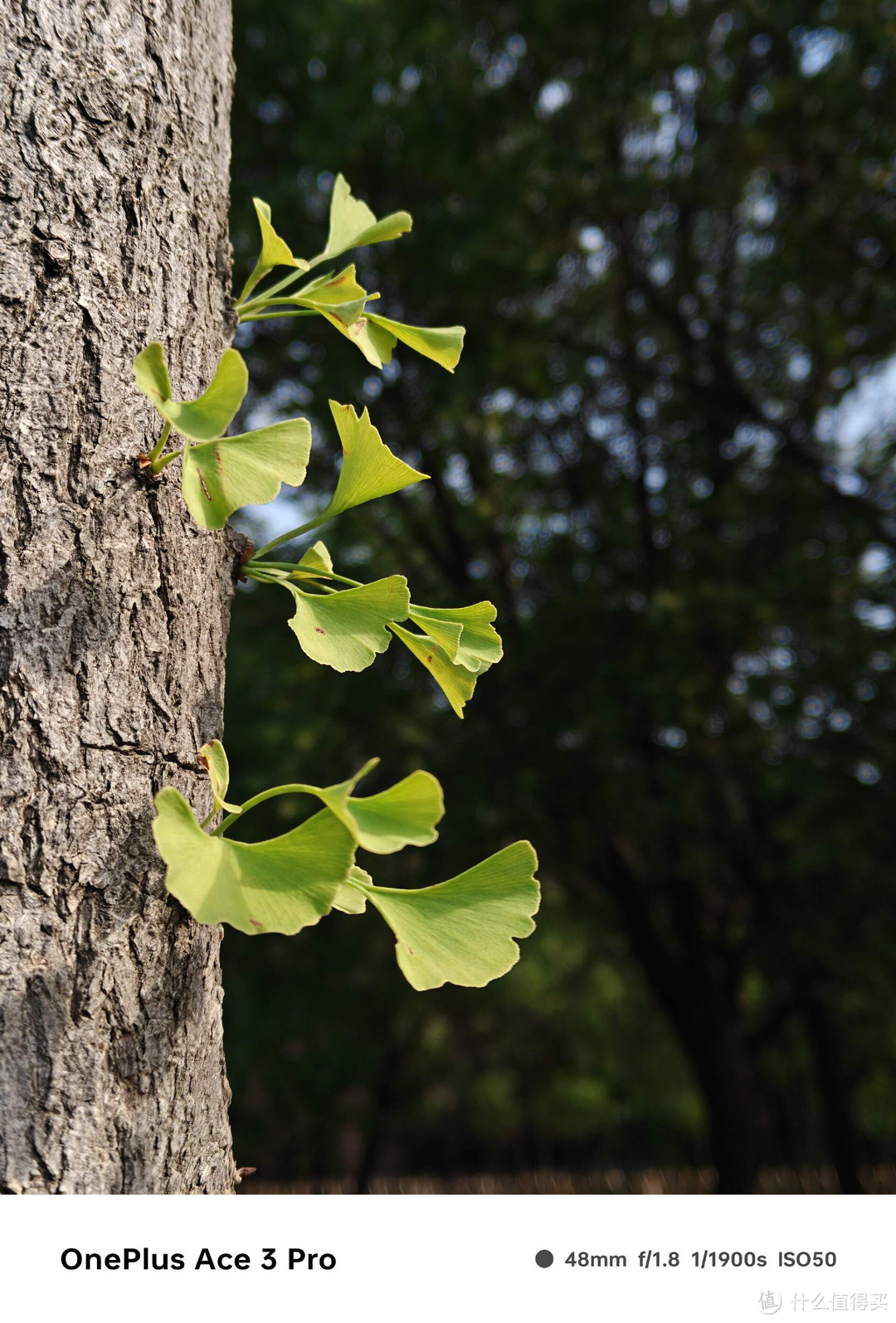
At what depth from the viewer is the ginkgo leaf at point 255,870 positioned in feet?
1.57

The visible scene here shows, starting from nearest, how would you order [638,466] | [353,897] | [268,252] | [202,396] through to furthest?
[202,396] → [353,897] → [268,252] → [638,466]

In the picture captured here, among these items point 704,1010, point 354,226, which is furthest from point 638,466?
point 354,226

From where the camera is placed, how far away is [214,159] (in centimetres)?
73

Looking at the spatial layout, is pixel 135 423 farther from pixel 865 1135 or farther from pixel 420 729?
pixel 865 1135

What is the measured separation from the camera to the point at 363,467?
26.2 inches

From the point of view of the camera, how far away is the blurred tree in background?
3.43 metres

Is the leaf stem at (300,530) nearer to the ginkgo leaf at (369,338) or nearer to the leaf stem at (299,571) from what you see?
the leaf stem at (299,571)

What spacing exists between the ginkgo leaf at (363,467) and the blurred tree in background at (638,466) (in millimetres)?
2618

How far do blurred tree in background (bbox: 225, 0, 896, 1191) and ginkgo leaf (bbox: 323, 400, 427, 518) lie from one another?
262 cm

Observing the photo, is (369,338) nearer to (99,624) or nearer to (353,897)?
(99,624)

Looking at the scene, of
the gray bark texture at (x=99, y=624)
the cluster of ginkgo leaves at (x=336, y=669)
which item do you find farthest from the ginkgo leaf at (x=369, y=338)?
the gray bark texture at (x=99, y=624)

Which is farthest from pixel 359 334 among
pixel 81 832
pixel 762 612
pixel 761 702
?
pixel 761 702

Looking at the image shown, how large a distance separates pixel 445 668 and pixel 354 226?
41 cm
